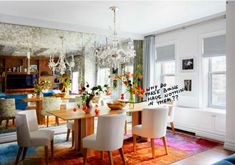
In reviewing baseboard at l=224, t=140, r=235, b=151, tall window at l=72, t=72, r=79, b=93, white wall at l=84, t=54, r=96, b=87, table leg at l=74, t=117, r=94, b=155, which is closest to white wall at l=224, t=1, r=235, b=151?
baseboard at l=224, t=140, r=235, b=151

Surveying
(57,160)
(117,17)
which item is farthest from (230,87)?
(57,160)

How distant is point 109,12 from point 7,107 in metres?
2.99

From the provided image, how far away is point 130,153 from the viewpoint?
3.70m

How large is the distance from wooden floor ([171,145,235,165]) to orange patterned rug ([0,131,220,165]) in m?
0.11

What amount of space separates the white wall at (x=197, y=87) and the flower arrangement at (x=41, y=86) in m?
3.31

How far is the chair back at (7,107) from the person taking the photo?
4.39 meters

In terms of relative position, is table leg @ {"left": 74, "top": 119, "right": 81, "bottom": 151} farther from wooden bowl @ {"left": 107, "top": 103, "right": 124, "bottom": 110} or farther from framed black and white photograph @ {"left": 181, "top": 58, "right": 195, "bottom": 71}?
framed black and white photograph @ {"left": 181, "top": 58, "right": 195, "bottom": 71}

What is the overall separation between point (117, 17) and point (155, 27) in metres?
1.35

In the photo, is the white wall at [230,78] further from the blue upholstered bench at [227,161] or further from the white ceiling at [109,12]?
the blue upholstered bench at [227,161]

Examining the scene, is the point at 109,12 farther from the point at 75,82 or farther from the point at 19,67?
the point at 19,67

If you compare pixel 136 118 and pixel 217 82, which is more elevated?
pixel 217 82

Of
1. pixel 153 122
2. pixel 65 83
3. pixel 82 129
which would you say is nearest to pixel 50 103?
pixel 65 83

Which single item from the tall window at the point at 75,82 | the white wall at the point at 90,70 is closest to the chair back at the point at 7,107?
the tall window at the point at 75,82

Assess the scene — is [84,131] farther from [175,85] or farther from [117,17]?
[175,85]
